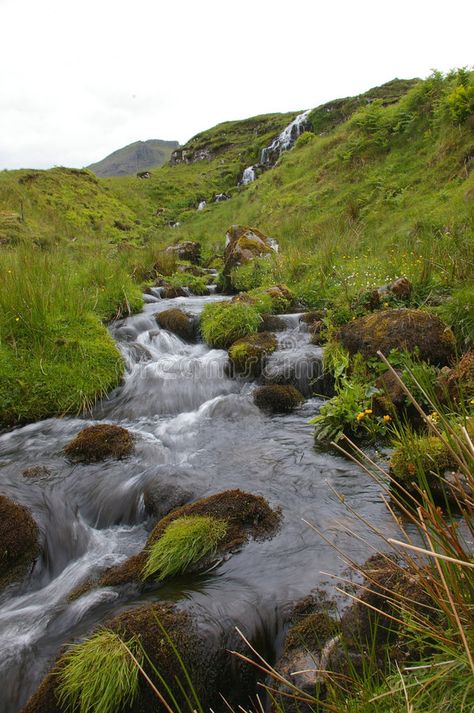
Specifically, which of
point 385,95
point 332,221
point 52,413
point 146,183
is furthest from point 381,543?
point 146,183

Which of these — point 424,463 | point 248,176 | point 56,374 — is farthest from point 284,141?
point 424,463

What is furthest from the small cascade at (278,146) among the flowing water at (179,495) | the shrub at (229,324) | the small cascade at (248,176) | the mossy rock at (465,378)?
the mossy rock at (465,378)

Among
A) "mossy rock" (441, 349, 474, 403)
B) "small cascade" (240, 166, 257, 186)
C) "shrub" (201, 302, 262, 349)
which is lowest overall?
"mossy rock" (441, 349, 474, 403)

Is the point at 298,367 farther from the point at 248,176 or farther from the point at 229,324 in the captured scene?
the point at 248,176

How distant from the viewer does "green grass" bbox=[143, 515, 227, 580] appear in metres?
3.03

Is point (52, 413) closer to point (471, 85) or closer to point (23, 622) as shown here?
point (23, 622)

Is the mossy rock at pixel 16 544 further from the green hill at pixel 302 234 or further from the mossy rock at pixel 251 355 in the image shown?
the mossy rock at pixel 251 355

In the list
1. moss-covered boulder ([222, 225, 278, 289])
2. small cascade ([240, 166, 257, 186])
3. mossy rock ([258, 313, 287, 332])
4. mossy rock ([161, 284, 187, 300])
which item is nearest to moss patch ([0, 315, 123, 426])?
mossy rock ([258, 313, 287, 332])

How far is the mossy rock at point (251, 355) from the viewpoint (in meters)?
6.93

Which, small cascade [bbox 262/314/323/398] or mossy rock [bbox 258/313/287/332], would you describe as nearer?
small cascade [bbox 262/314/323/398]

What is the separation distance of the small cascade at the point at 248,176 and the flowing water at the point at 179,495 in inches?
1139

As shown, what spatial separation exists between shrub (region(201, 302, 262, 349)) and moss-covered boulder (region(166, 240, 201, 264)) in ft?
33.0

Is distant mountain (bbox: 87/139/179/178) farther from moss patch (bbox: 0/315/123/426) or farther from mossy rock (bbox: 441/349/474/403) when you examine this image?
mossy rock (bbox: 441/349/474/403)

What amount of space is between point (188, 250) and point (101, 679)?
56.9 feet
